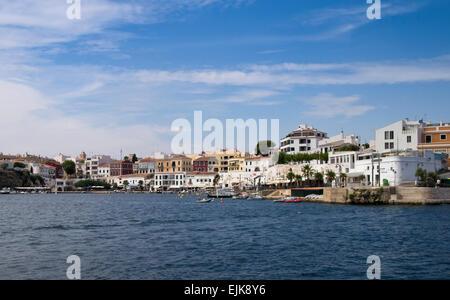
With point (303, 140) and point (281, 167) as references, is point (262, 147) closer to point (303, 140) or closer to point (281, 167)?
point (303, 140)

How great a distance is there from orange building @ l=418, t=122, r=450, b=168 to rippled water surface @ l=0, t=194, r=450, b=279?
111 ft

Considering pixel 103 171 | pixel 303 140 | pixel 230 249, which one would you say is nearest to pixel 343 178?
pixel 303 140

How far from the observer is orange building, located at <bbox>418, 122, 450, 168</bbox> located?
64.0 m

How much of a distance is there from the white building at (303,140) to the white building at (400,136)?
24977 mm

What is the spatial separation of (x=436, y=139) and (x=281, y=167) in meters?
30.3

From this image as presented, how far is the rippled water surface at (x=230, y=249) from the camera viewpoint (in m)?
16.0

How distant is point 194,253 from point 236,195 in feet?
215

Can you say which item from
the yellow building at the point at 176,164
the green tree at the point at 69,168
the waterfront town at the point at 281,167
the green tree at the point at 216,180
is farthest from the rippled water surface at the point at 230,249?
the green tree at the point at 69,168

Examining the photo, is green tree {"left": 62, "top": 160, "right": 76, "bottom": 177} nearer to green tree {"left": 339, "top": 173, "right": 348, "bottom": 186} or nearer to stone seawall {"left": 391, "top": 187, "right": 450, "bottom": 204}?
green tree {"left": 339, "top": 173, "right": 348, "bottom": 186}

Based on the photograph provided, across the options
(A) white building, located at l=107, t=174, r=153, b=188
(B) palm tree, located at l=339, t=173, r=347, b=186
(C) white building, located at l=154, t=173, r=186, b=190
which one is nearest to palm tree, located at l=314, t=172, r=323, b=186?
(B) palm tree, located at l=339, t=173, r=347, b=186

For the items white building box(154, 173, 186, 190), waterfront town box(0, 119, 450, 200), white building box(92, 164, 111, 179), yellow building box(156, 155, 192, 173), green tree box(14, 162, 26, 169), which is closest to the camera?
waterfront town box(0, 119, 450, 200)

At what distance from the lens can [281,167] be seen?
289 ft

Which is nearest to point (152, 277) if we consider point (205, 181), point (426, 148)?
point (426, 148)

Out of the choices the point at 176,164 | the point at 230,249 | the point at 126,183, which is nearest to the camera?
the point at 230,249
